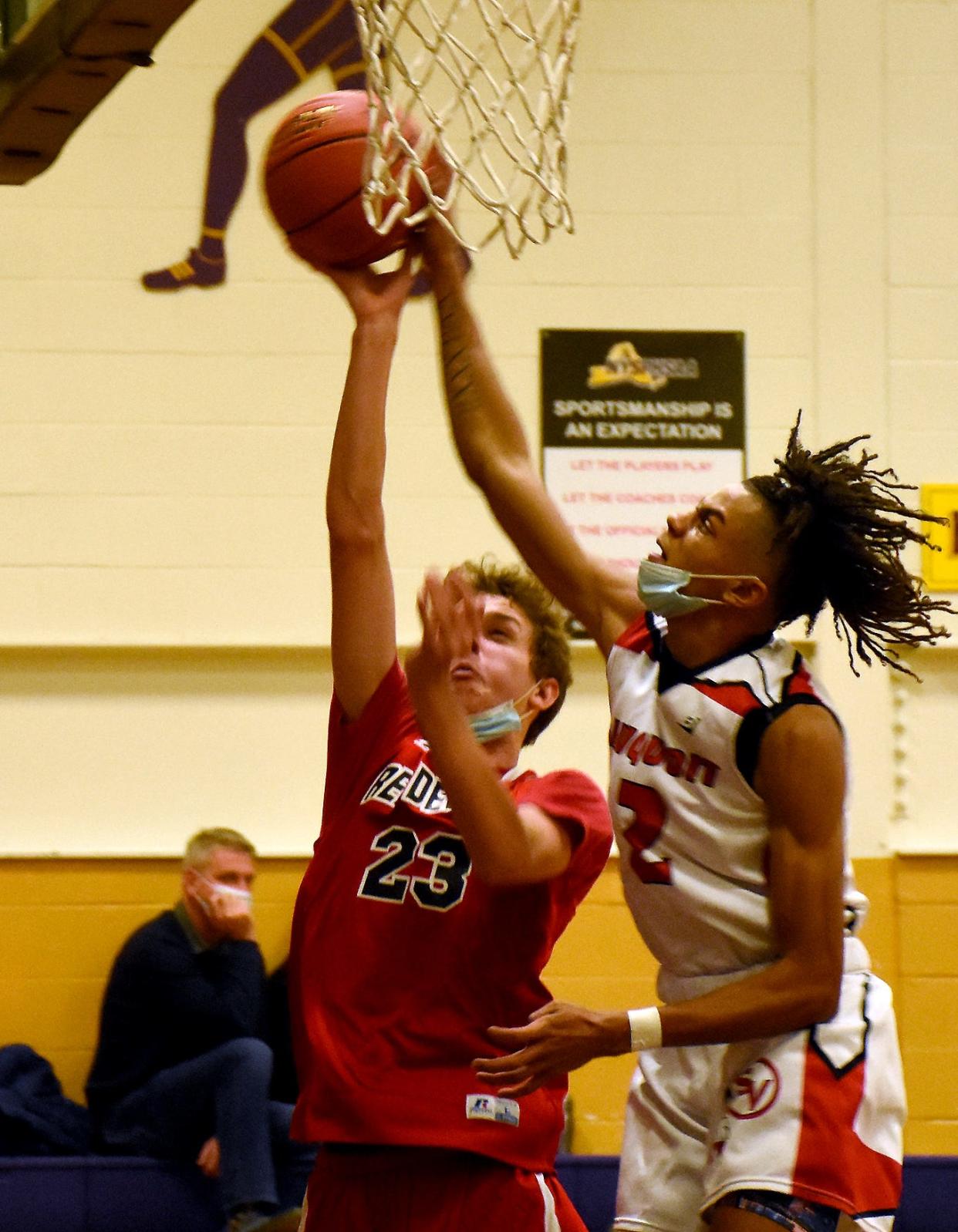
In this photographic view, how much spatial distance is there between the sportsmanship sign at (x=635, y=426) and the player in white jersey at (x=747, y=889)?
303 cm

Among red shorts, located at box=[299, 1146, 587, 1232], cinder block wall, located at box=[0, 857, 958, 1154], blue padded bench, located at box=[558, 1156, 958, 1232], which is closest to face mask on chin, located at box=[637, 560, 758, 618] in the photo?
red shorts, located at box=[299, 1146, 587, 1232]

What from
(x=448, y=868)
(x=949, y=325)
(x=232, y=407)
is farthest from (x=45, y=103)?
(x=949, y=325)

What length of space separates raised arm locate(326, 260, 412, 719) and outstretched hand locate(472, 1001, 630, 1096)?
64cm

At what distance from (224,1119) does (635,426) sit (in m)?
2.73

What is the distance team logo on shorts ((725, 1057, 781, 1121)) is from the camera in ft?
7.63

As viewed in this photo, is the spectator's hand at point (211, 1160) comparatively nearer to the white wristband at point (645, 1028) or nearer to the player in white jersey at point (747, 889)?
the player in white jersey at point (747, 889)

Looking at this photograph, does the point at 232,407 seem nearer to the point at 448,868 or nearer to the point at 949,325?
the point at 949,325

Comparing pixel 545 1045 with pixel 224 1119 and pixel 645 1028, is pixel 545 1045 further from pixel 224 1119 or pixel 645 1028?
pixel 224 1119

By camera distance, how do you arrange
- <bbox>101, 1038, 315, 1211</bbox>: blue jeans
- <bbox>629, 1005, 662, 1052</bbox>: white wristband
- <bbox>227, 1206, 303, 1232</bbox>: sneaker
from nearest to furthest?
<bbox>629, 1005, 662, 1052</bbox>: white wristband, <bbox>227, 1206, 303, 1232</bbox>: sneaker, <bbox>101, 1038, 315, 1211</bbox>: blue jeans

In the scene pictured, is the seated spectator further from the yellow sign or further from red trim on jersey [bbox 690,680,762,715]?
red trim on jersey [bbox 690,680,762,715]

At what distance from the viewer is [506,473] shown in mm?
2746

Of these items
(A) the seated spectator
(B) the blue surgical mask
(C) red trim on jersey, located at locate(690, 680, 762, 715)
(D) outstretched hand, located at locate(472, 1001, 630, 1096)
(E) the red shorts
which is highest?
(C) red trim on jersey, located at locate(690, 680, 762, 715)

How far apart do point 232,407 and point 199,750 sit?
3.98ft

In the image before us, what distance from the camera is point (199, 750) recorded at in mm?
5617
